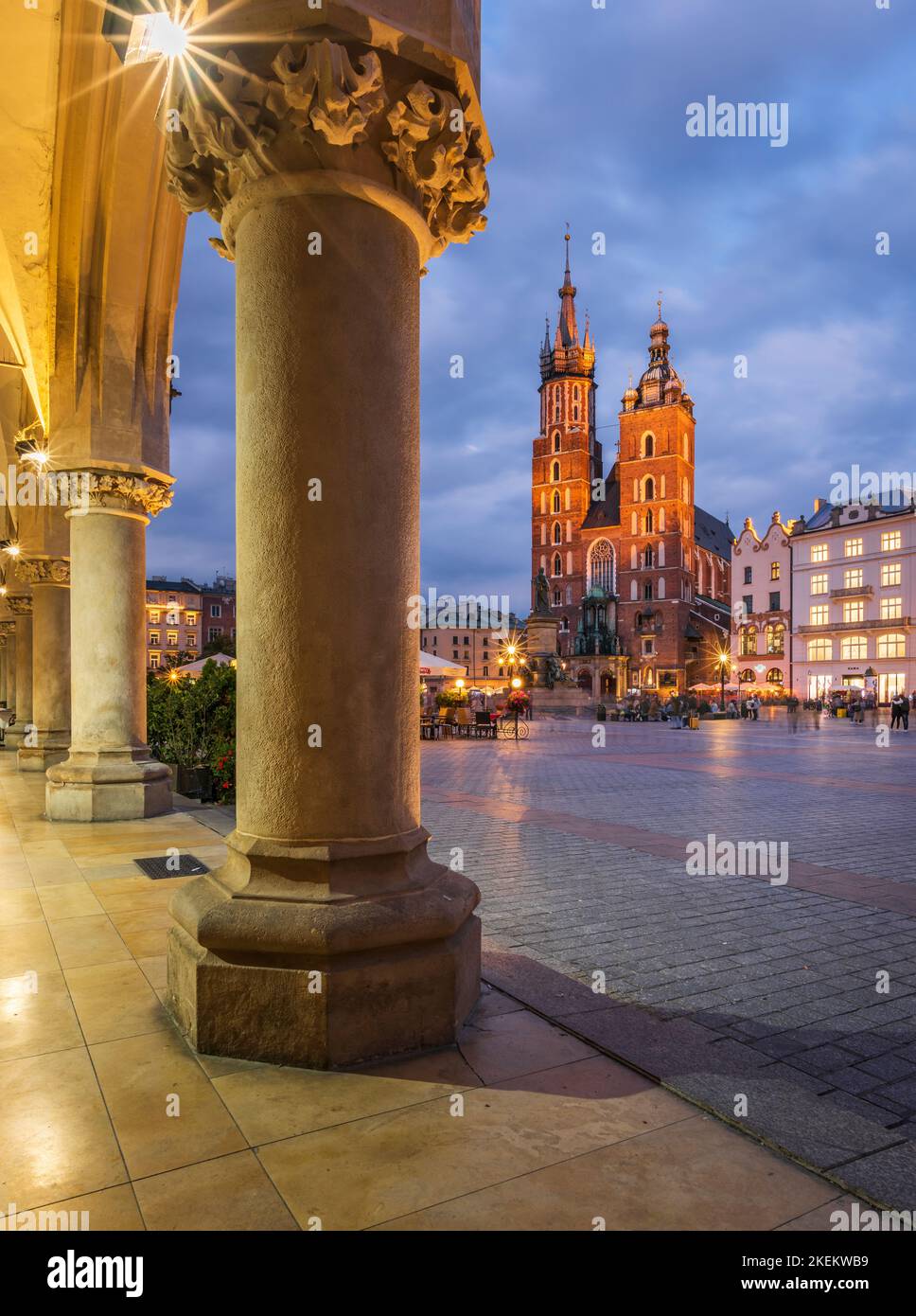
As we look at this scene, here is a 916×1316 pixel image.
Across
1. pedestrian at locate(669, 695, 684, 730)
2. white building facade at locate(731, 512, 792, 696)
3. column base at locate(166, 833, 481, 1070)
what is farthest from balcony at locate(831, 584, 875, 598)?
column base at locate(166, 833, 481, 1070)

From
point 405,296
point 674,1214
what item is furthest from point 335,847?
point 405,296

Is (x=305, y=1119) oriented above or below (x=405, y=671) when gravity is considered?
below

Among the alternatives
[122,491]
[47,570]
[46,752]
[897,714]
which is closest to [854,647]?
[897,714]

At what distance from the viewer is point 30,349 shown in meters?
11.4

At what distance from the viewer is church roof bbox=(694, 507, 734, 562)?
95.4 m

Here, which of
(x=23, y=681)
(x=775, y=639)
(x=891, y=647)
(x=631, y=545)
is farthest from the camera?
(x=631, y=545)

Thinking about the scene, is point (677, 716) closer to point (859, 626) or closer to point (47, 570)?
point (859, 626)

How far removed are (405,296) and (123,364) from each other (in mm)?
6875

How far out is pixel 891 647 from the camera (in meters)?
53.3

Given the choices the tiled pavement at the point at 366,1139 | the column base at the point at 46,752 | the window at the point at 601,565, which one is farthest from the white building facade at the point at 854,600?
the tiled pavement at the point at 366,1139

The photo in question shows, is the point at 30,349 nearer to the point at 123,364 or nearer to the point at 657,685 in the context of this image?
the point at 123,364

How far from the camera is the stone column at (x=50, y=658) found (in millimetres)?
13500

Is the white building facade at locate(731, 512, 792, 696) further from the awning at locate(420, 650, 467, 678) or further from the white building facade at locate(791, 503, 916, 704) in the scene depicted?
the awning at locate(420, 650, 467, 678)

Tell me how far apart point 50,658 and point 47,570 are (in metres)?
1.46
